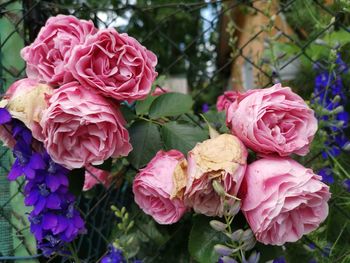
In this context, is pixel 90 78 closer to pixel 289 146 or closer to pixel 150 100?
pixel 150 100

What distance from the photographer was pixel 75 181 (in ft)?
2.63

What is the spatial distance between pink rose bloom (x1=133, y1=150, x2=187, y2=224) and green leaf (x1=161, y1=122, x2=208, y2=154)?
0.05 m

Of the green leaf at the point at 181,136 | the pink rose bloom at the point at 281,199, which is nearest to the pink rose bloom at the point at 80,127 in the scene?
the green leaf at the point at 181,136

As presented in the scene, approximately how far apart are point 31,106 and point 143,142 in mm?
205

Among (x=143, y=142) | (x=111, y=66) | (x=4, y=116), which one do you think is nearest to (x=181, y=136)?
(x=143, y=142)

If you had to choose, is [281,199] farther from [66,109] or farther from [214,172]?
[66,109]

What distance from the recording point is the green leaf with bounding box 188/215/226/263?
0.72 meters

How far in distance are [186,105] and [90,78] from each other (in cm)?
21

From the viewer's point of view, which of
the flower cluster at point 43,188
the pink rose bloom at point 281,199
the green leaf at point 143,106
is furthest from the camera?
the green leaf at point 143,106

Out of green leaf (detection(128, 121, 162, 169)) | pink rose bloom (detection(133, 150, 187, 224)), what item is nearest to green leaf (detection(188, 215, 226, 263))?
pink rose bloom (detection(133, 150, 187, 224))

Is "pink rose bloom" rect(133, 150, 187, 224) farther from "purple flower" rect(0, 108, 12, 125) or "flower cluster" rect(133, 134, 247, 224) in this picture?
"purple flower" rect(0, 108, 12, 125)

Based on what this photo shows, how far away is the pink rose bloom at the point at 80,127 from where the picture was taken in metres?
0.68

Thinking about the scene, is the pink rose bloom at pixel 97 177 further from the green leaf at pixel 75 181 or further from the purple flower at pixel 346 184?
the purple flower at pixel 346 184

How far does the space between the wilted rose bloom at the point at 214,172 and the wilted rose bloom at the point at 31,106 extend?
0.25 meters
